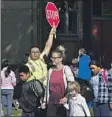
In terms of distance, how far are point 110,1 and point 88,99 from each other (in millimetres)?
13062

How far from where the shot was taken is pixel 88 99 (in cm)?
1032

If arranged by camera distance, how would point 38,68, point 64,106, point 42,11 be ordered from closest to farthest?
point 64,106 < point 38,68 < point 42,11

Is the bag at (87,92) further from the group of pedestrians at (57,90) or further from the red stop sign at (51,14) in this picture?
the red stop sign at (51,14)

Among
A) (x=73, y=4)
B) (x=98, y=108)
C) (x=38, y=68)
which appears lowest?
(x=98, y=108)

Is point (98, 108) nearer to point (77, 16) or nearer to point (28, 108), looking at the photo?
point (28, 108)

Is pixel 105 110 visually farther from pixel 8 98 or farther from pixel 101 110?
pixel 8 98

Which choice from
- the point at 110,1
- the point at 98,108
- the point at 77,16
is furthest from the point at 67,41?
the point at 98,108

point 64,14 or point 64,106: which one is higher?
point 64,14

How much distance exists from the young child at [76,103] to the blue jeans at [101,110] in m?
1.40

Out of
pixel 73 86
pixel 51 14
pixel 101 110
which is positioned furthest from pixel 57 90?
pixel 51 14

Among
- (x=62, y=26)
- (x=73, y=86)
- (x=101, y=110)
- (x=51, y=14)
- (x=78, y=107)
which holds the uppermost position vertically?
(x=51, y=14)

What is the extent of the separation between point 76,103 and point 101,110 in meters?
1.53

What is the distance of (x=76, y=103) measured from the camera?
902 centimetres

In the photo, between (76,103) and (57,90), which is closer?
(76,103)
